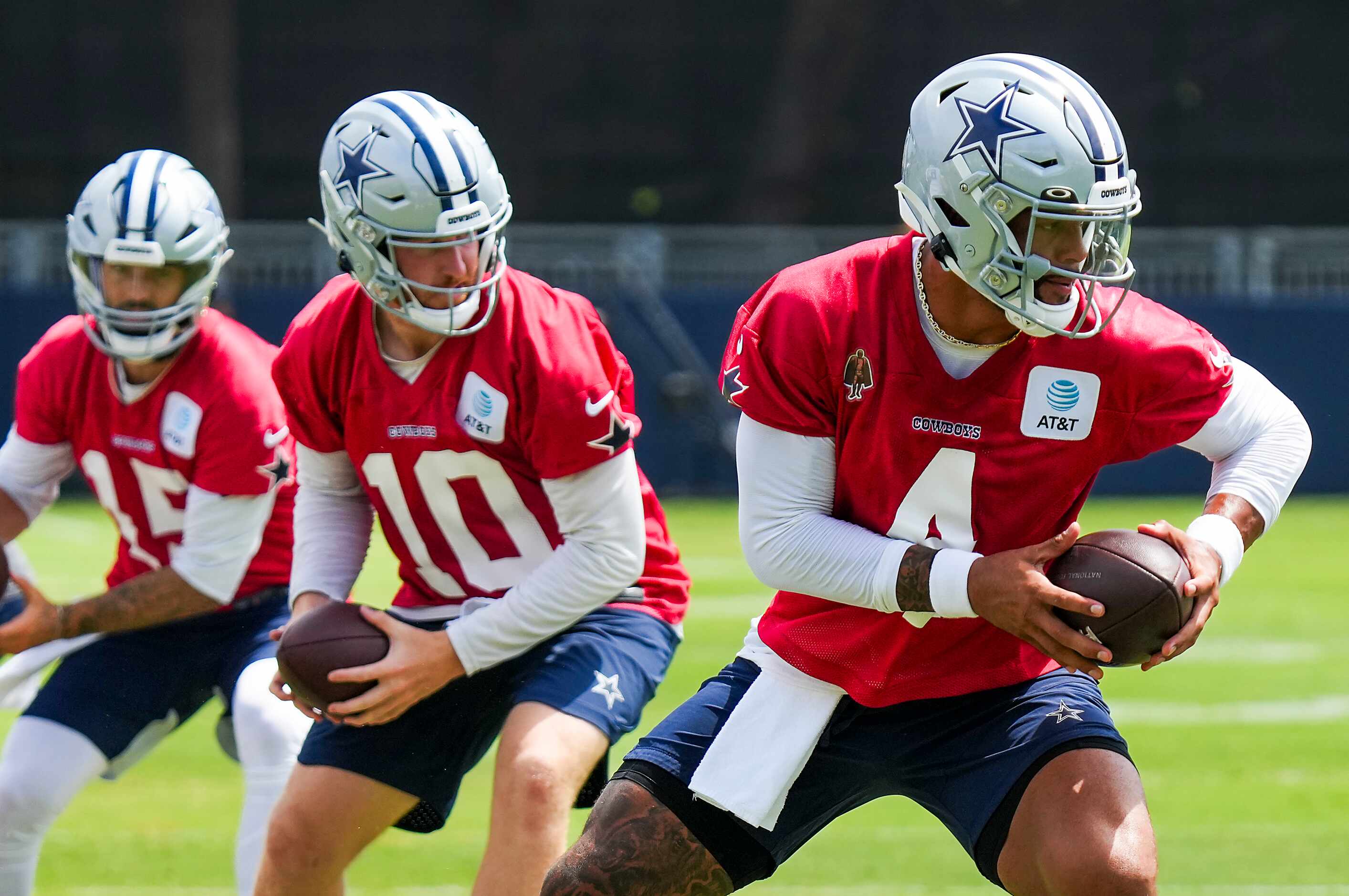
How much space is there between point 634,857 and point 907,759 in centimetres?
61

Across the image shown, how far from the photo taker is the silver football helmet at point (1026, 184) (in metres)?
3.38

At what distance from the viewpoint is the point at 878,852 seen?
19.7 ft

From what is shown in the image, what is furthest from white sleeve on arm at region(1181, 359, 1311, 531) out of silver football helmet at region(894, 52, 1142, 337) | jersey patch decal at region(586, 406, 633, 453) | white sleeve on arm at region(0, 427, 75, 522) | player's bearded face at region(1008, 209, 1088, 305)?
white sleeve on arm at region(0, 427, 75, 522)

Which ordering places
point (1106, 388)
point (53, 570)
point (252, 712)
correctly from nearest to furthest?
point (1106, 388)
point (252, 712)
point (53, 570)

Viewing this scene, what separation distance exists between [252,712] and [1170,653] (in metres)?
2.35

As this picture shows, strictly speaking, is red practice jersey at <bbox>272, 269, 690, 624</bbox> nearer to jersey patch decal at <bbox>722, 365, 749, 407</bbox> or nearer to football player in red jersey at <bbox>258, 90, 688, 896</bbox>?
football player in red jersey at <bbox>258, 90, 688, 896</bbox>

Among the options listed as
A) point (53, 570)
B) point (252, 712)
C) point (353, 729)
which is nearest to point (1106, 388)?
point (353, 729)

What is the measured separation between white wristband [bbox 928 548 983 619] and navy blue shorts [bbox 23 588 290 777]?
2147mm

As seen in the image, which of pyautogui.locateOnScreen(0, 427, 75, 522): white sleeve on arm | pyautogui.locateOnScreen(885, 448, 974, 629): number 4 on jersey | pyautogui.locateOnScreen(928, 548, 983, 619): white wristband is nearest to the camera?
pyautogui.locateOnScreen(928, 548, 983, 619): white wristband

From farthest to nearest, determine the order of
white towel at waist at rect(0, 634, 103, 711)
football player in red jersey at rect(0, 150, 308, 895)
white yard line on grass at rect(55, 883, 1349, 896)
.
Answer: white yard line on grass at rect(55, 883, 1349, 896) < white towel at waist at rect(0, 634, 103, 711) < football player in red jersey at rect(0, 150, 308, 895)

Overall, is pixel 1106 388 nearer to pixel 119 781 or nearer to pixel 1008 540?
pixel 1008 540

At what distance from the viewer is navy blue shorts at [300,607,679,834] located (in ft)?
13.2

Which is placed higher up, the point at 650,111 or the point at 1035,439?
the point at 1035,439

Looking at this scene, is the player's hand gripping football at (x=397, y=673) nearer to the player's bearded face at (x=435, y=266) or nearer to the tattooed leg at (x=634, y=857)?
the tattooed leg at (x=634, y=857)
